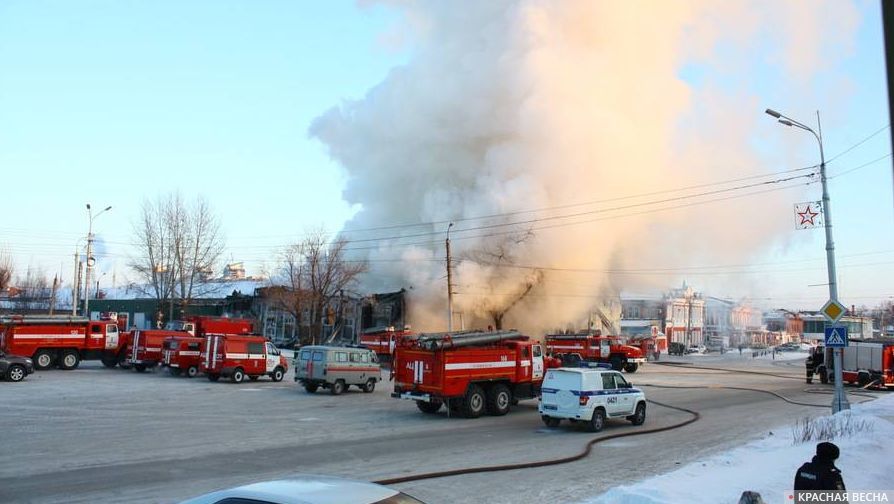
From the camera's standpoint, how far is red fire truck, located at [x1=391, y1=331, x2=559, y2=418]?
1883 cm

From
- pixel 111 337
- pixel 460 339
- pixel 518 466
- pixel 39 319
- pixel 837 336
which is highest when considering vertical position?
pixel 39 319

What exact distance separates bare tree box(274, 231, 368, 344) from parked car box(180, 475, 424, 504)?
4687cm

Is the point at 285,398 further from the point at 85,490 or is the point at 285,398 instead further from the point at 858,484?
the point at 858,484

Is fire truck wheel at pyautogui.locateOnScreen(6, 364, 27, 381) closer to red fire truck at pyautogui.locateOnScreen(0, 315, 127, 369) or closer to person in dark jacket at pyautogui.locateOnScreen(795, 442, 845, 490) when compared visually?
red fire truck at pyautogui.locateOnScreen(0, 315, 127, 369)

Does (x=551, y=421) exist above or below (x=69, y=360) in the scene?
below

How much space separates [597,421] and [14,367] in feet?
74.8

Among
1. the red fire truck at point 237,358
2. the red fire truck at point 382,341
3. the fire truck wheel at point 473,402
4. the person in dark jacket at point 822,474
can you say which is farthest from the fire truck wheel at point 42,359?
the person in dark jacket at point 822,474

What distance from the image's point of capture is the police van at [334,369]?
25.1m

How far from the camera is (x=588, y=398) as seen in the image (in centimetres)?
1633

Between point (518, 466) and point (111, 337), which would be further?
point (111, 337)

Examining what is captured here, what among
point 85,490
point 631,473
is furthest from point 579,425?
point 85,490

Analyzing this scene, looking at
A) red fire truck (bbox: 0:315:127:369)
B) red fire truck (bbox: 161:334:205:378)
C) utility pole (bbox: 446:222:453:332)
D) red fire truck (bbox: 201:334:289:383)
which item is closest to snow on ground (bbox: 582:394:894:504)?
red fire truck (bbox: 201:334:289:383)

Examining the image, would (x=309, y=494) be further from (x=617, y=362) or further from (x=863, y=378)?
(x=617, y=362)

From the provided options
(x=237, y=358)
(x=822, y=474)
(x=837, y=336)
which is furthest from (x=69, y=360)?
(x=822, y=474)
